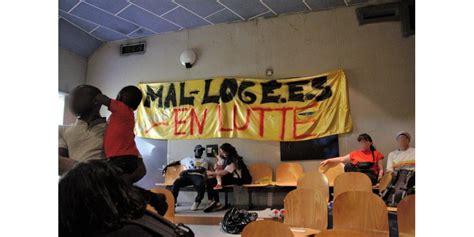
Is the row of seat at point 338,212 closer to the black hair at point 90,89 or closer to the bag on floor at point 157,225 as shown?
the bag on floor at point 157,225

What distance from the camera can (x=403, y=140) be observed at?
1.09 m

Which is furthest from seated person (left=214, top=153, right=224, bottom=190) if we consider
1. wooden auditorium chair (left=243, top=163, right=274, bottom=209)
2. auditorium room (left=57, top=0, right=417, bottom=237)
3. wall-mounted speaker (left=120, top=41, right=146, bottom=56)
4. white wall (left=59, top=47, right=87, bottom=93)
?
white wall (left=59, top=47, right=87, bottom=93)

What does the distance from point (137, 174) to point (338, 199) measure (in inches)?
37.0

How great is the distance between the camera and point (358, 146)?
4.19 ft

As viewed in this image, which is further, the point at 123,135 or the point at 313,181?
the point at 313,181

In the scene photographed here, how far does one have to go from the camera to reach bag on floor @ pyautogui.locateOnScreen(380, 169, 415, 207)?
37.3 inches

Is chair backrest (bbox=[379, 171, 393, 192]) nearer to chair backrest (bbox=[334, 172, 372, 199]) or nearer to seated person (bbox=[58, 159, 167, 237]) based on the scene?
chair backrest (bbox=[334, 172, 372, 199])

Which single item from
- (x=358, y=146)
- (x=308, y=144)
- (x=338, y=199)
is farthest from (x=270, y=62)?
(x=338, y=199)

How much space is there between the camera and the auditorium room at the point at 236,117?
29.2 inches

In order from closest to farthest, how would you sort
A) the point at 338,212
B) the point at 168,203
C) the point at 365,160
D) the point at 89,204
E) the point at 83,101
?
the point at 89,204, the point at 83,101, the point at 168,203, the point at 365,160, the point at 338,212

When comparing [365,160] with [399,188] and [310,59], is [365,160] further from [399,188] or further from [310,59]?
[310,59]

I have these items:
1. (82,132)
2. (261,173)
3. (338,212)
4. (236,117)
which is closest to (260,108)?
(236,117)

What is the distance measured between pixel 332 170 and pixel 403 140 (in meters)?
0.31
